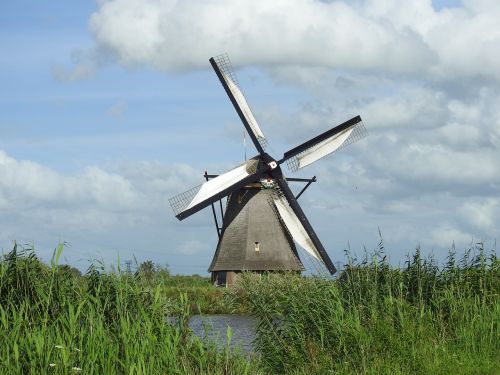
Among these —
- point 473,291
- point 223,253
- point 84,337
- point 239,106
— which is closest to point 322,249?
point 223,253

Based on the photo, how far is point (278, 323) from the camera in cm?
1169

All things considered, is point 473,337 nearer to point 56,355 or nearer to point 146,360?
point 146,360

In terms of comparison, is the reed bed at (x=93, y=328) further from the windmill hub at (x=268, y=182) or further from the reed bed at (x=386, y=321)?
the windmill hub at (x=268, y=182)

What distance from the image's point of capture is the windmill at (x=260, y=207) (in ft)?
102

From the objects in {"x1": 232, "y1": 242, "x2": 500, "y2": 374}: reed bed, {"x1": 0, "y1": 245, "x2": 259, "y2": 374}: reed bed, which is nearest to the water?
{"x1": 232, "y1": 242, "x2": 500, "y2": 374}: reed bed

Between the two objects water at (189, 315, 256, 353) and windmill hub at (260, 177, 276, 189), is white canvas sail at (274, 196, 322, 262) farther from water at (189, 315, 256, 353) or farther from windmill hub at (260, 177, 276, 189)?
water at (189, 315, 256, 353)

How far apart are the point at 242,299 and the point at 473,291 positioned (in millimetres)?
16150

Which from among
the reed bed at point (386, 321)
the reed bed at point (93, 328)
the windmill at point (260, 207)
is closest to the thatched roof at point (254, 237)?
the windmill at point (260, 207)

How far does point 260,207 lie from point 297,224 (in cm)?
160

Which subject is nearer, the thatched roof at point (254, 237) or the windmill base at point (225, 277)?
the thatched roof at point (254, 237)

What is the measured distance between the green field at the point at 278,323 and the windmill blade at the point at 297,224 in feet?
59.3

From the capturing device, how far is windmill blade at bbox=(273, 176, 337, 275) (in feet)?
102

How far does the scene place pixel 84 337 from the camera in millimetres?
9102

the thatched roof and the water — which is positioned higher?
the thatched roof
